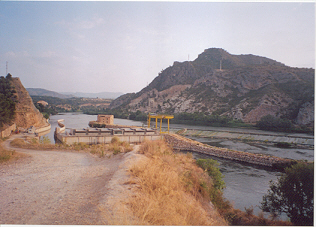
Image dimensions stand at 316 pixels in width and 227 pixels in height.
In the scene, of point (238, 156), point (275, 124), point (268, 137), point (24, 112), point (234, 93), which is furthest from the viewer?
point (234, 93)

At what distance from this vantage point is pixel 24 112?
32.1 metres

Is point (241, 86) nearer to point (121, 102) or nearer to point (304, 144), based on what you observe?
point (304, 144)

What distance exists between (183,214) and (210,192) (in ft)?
12.7

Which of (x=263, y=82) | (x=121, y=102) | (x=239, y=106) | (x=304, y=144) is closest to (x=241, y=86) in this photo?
(x=263, y=82)

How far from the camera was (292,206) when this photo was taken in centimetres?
727

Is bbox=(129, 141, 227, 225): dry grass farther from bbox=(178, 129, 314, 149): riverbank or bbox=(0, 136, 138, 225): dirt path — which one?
bbox=(178, 129, 314, 149): riverbank

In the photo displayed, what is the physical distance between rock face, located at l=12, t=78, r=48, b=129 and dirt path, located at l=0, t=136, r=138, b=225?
2952 cm

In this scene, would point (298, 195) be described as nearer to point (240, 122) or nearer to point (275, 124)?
point (275, 124)

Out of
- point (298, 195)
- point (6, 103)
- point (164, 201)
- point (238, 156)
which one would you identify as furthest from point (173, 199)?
point (6, 103)

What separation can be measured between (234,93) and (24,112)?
54873 mm

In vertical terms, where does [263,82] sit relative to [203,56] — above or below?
below

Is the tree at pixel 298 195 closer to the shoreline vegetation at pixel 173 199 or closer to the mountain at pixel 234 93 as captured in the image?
the shoreline vegetation at pixel 173 199

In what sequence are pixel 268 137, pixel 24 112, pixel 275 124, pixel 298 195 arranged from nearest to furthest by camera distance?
pixel 298 195, pixel 268 137, pixel 24 112, pixel 275 124

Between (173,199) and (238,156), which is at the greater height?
(173,199)
